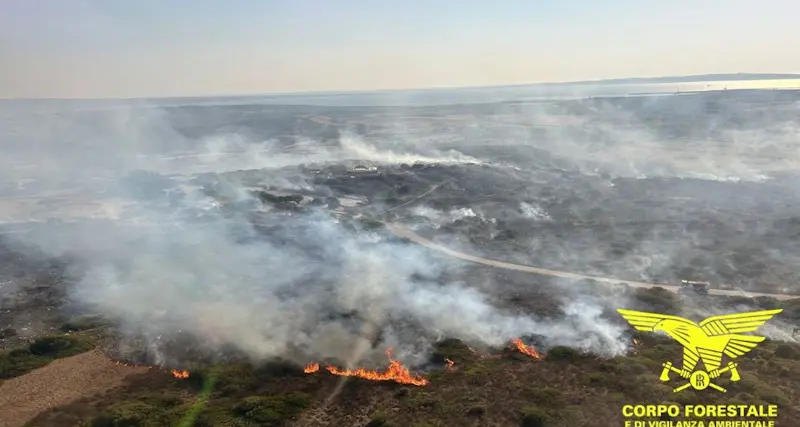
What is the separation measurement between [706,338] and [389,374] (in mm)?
31819

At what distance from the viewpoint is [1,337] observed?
58000mm

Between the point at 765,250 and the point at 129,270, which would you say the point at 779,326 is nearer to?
the point at 765,250

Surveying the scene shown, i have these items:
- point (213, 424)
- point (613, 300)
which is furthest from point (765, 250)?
point (213, 424)

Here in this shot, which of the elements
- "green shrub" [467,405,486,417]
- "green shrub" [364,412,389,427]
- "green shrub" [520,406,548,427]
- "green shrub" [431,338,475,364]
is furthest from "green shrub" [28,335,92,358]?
"green shrub" [520,406,548,427]

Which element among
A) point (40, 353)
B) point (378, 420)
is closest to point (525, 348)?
point (378, 420)

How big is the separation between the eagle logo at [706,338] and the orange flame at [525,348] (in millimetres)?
11195

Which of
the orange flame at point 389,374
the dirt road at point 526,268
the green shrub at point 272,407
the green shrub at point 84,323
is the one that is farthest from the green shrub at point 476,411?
the green shrub at point 84,323

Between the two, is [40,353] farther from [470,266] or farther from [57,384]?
[470,266]

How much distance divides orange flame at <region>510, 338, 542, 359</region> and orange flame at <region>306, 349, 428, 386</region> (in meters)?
11.1

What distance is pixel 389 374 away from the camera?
4966 cm

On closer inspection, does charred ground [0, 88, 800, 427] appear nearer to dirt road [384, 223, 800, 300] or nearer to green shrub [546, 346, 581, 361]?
green shrub [546, 346, 581, 361]

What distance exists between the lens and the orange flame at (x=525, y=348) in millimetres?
52716

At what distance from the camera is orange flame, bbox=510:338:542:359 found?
173 ft

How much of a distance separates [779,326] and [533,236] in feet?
131
